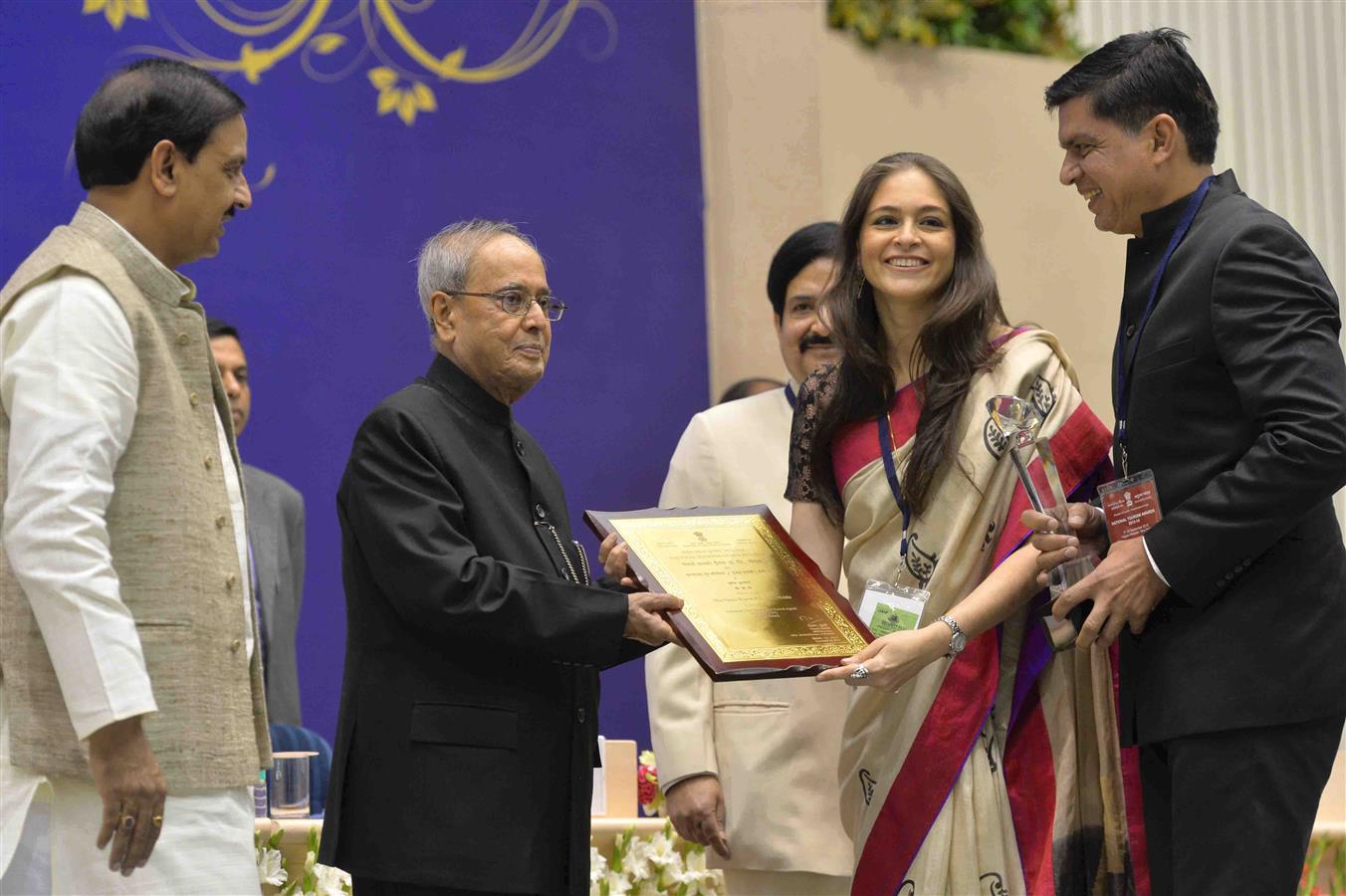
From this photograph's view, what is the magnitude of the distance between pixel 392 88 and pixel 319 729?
1968 mm

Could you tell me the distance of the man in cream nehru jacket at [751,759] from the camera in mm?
3623

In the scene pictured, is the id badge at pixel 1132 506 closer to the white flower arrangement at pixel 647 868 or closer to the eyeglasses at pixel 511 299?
the eyeglasses at pixel 511 299

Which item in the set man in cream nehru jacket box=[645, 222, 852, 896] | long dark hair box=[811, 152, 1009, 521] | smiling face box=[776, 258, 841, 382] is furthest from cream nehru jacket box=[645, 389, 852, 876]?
long dark hair box=[811, 152, 1009, 521]

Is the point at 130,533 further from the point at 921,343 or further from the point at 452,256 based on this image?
the point at 921,343

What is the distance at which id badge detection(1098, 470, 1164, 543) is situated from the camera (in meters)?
2.73

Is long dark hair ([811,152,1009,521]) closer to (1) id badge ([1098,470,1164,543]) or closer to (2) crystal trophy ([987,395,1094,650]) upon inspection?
(2) crystal trophy ([987,395,1094,650])

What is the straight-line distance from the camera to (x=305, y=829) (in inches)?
148

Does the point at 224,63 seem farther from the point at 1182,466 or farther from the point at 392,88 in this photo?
the point at 1182,466

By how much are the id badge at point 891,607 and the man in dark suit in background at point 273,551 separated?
2489 millimetres

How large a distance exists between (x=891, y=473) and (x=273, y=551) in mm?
2544

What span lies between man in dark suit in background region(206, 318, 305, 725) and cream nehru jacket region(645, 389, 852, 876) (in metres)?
1.74

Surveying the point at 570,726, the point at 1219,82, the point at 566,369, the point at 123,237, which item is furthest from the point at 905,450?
the point at 1219,82

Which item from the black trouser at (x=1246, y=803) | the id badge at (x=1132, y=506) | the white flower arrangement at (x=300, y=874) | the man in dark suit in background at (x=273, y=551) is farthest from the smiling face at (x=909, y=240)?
the man in dark suit in background at (x=273, y=551)

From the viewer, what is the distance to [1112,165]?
2.93 meters
